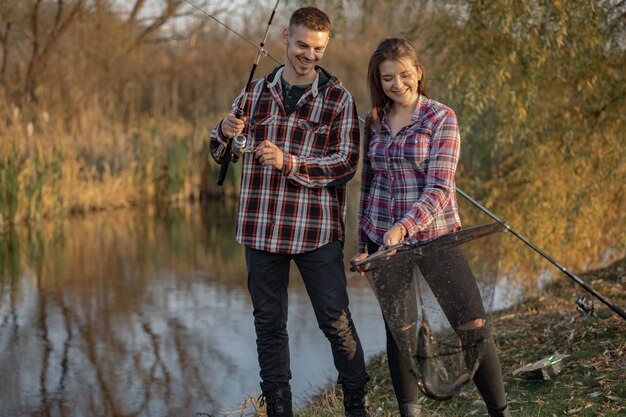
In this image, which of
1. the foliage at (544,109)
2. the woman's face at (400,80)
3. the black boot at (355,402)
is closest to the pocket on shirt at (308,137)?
the woman's face at (400,80)

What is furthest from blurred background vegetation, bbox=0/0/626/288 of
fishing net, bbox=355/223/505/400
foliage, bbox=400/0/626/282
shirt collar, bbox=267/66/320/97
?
fishing net, bbox=355/223/505/400

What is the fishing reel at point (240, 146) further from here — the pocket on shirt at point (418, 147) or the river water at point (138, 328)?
the river water at point (138, 328)

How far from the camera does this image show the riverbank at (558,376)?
3850 mm

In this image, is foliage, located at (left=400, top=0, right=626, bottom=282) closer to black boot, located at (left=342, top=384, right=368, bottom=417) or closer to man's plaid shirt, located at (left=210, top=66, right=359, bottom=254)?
man's plaid shirt, located at (left=210, top=66, right=359, bottom=254)

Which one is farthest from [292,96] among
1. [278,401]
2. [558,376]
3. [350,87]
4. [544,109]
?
[350,87]

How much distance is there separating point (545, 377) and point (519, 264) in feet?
12.0

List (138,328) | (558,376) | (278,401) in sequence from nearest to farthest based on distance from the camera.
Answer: (278,401) → (558,376) → (138,328)

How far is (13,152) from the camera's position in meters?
11.0

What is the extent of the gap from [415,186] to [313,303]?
605 millimetres

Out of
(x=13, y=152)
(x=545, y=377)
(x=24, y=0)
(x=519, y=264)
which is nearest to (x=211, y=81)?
(x=24, y=0)

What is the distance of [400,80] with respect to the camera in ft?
10.3

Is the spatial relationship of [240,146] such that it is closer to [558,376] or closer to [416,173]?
[416,173]

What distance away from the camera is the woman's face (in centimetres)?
313

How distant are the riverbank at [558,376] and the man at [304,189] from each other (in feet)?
2.33
